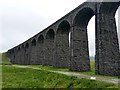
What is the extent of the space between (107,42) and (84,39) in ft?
28.1

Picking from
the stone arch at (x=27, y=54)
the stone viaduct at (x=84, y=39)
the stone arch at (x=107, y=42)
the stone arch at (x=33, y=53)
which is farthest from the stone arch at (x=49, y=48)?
the stone arch at (x=107, y=42)

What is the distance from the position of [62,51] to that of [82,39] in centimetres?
806

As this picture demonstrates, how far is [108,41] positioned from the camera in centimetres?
2645

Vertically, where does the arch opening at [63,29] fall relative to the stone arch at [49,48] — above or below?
above

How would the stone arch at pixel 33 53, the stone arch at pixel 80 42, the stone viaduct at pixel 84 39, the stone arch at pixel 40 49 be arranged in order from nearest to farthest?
the stone viaduct at pixel 84 39 < the stone arch at pixel 80 42 < the stone arch at pixel 40 49 < the stone arch at pixel 33 53

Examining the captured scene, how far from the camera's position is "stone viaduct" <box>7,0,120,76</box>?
25.9 meters

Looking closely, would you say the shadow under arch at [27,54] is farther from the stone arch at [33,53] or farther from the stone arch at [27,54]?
the stone arch at [33,53]

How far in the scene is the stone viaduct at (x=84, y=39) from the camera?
85.0 ft

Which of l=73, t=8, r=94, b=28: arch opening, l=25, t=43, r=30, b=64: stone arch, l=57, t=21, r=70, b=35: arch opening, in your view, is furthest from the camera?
l=25, t=43, r=30, b=64: stone arch

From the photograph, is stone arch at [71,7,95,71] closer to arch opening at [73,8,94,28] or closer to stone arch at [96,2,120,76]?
arch opening at [73,8,94,28]

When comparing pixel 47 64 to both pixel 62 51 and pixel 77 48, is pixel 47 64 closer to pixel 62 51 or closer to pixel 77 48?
pixel 62 51

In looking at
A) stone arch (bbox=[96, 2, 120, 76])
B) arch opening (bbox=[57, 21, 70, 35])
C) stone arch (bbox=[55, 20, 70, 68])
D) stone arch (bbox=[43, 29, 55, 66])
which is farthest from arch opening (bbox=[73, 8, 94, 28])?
Answer: stone arch (bbox=[43, 29, 55, 66])


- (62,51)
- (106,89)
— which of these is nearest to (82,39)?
(62,51)

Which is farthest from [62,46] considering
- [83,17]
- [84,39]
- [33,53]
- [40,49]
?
[33,53]
